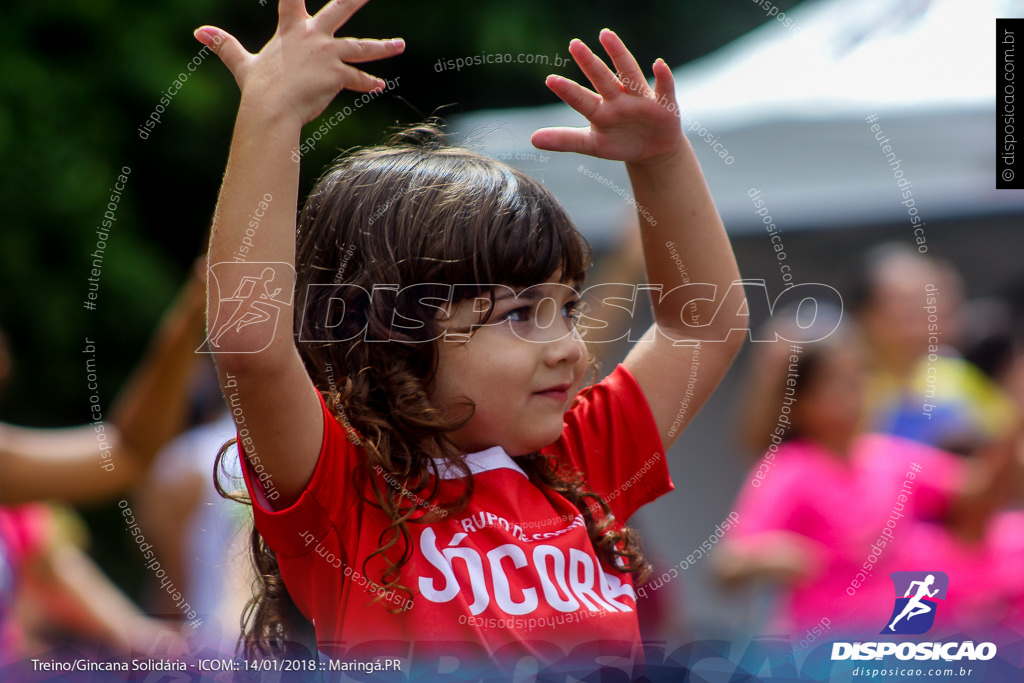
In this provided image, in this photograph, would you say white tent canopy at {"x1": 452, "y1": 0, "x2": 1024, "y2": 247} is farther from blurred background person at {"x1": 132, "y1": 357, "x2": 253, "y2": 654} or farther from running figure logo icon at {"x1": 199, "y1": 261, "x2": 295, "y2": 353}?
running figure logo icon at {"x1": 199, "y1": 261, "x2": 295, "y2": 353}

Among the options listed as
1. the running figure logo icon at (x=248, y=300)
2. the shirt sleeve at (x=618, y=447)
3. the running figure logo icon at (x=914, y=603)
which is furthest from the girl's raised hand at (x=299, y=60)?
the running figure logo icon at (x=914, y=603)

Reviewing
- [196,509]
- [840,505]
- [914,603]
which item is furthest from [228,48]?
[196,509]

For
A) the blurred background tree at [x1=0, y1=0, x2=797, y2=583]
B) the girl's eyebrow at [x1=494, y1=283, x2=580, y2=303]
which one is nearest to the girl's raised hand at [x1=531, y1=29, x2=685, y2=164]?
the girl's eyebrow at [x1=494, y1=283, x2=580, y2=303]

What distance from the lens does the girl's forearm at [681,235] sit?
0.94 metres

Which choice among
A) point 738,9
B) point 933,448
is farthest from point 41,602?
point 738,9

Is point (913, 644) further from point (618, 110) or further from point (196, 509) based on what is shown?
point (196, 509)

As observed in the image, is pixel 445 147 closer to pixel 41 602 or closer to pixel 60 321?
pixel 41 602

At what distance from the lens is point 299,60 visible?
2.36 feet

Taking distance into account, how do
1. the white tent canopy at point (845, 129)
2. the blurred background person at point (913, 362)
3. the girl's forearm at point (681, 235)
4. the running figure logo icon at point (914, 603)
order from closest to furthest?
the girl's forearm at point (681, 235)
the running figure logo icon at point (914, 603)
the blurred background person at point (913, 362)
the white tent canopy at point (845, 129)

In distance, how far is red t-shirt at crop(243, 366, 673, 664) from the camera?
2.57ft

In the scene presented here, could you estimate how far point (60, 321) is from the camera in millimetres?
3504

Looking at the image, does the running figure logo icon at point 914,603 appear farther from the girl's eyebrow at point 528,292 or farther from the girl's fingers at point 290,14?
the girl's fingers at point 290,14

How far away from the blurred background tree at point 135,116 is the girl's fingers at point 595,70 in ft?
7.64

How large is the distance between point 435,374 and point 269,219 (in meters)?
0.23
